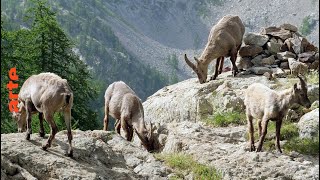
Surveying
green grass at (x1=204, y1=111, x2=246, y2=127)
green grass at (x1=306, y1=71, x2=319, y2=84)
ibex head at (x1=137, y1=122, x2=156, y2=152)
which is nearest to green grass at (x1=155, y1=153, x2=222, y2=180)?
ibex head at (x1=137, y1=122, x2=156, y2=152)

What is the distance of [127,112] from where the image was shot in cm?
1870

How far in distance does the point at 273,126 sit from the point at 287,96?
2714 mm

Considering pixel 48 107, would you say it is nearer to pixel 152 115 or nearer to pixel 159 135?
pixel 159 135

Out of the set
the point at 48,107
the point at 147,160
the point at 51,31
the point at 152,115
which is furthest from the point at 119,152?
the point at 51,31

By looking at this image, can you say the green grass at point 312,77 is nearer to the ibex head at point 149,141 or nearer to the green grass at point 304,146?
the green grass at point 304,146

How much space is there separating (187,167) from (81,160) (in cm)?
304

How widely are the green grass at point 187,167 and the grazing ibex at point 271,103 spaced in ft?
6.11

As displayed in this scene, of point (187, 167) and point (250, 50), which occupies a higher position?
point (250, 50)

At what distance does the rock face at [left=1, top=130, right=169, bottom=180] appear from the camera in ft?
43.6

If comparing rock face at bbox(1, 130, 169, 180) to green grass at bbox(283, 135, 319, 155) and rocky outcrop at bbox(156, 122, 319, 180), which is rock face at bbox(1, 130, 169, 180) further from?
green grass at bbox(283, 135, 319, 155)

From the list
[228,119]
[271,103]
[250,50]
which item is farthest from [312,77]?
[271,103]

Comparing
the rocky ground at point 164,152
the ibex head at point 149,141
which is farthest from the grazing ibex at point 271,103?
the ibex head at point 149,141

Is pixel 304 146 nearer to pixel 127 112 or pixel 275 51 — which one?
pixel 127 112

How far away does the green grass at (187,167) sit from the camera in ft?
49.0
